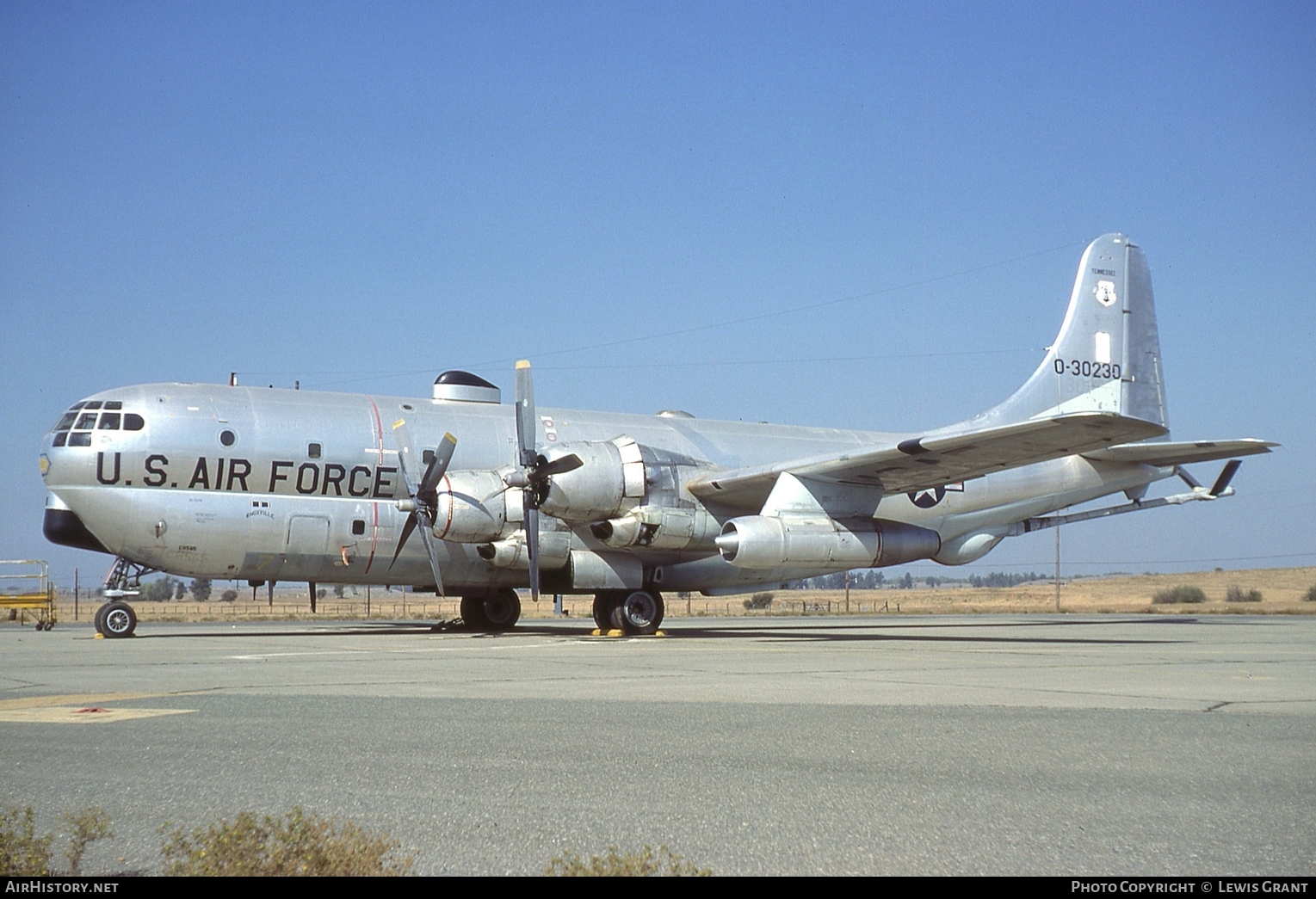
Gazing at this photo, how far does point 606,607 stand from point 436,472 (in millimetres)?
4895

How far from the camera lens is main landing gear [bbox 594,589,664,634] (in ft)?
83.4

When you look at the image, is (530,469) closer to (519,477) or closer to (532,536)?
(519,477)

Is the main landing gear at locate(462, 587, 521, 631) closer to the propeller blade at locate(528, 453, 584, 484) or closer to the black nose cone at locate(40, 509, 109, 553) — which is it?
the propeller blade at locate(528, 453, 584, 484)

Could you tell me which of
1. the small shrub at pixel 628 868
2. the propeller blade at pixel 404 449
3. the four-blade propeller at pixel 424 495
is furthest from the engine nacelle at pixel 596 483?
the small shrub at pixel 628 868

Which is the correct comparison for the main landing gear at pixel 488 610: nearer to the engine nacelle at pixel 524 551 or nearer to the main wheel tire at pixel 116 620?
the engine nacelle at pixel 524 551

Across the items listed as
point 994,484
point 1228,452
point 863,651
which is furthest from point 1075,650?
point 994,484

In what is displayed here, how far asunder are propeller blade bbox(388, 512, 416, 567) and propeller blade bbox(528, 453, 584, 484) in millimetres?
3058

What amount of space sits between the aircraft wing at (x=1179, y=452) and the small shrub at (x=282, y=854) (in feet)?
69.5

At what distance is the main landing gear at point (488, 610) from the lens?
1132 inches

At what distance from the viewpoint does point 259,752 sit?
7684mm

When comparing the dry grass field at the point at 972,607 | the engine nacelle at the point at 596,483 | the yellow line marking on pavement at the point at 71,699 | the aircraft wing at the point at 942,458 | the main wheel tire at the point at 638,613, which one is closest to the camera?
the yellow line marking on pavement at the point at 71,699

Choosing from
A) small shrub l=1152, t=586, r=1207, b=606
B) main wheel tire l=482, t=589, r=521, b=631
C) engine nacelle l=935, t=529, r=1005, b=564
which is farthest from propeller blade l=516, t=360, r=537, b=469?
small shrub l=1152, t=586, r=1207, b=606

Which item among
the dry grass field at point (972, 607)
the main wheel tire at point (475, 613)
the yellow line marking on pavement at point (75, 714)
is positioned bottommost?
the dry grass field at point (972, 607)
